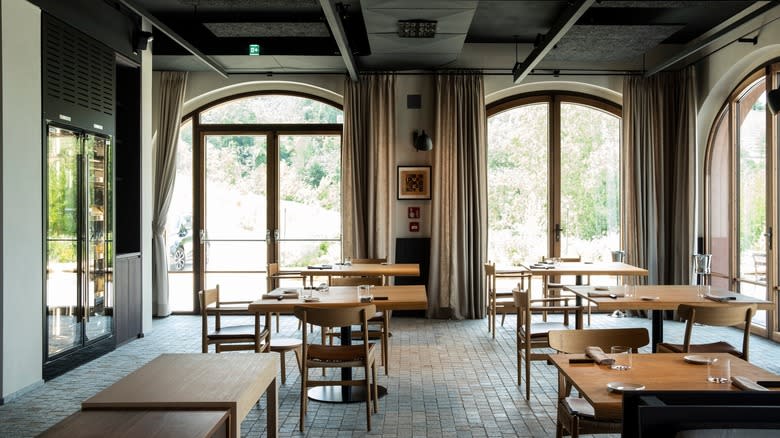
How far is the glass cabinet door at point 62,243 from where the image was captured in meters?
6.10

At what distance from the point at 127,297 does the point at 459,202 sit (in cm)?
453

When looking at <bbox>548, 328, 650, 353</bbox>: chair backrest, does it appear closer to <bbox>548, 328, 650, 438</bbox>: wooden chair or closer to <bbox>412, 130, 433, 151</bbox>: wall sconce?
<bbox>548, 328, 650, 438</bbox>: wooden chair

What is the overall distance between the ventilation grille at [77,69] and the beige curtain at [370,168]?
11.3 ft

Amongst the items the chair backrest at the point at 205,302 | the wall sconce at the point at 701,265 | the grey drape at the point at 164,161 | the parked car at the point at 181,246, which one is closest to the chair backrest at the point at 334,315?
the chair backrest at the point at 205,302

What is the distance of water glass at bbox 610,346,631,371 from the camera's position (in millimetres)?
3062

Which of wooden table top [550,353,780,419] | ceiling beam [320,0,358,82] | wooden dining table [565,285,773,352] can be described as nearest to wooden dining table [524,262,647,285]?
wooden dining table [565,285,773,352]

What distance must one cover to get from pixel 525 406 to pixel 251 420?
209 centimetres

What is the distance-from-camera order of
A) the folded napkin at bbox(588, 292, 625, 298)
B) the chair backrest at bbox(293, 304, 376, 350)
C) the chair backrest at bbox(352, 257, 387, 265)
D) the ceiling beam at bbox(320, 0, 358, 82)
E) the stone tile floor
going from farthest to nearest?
the chair backrest at bbox(352, 257, 387, 265)
the ceiling beam at bbox(320, 0, 358, 82)
the folded napkin at bbox(588, 292, 625, 298)
the stone tile floor
the chair backrest at bbox(293, 304, 376, 350)

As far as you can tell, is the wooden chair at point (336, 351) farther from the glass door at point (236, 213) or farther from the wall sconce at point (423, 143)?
the glass door at point (236, 213)

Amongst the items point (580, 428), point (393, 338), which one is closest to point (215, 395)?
point (580, 428)

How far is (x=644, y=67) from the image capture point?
9.70 meters

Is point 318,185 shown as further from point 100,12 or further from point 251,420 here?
point 251,420

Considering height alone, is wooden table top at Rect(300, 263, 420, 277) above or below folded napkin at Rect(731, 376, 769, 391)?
above

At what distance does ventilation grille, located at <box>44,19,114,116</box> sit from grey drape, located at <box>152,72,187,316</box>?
2.49 meters
